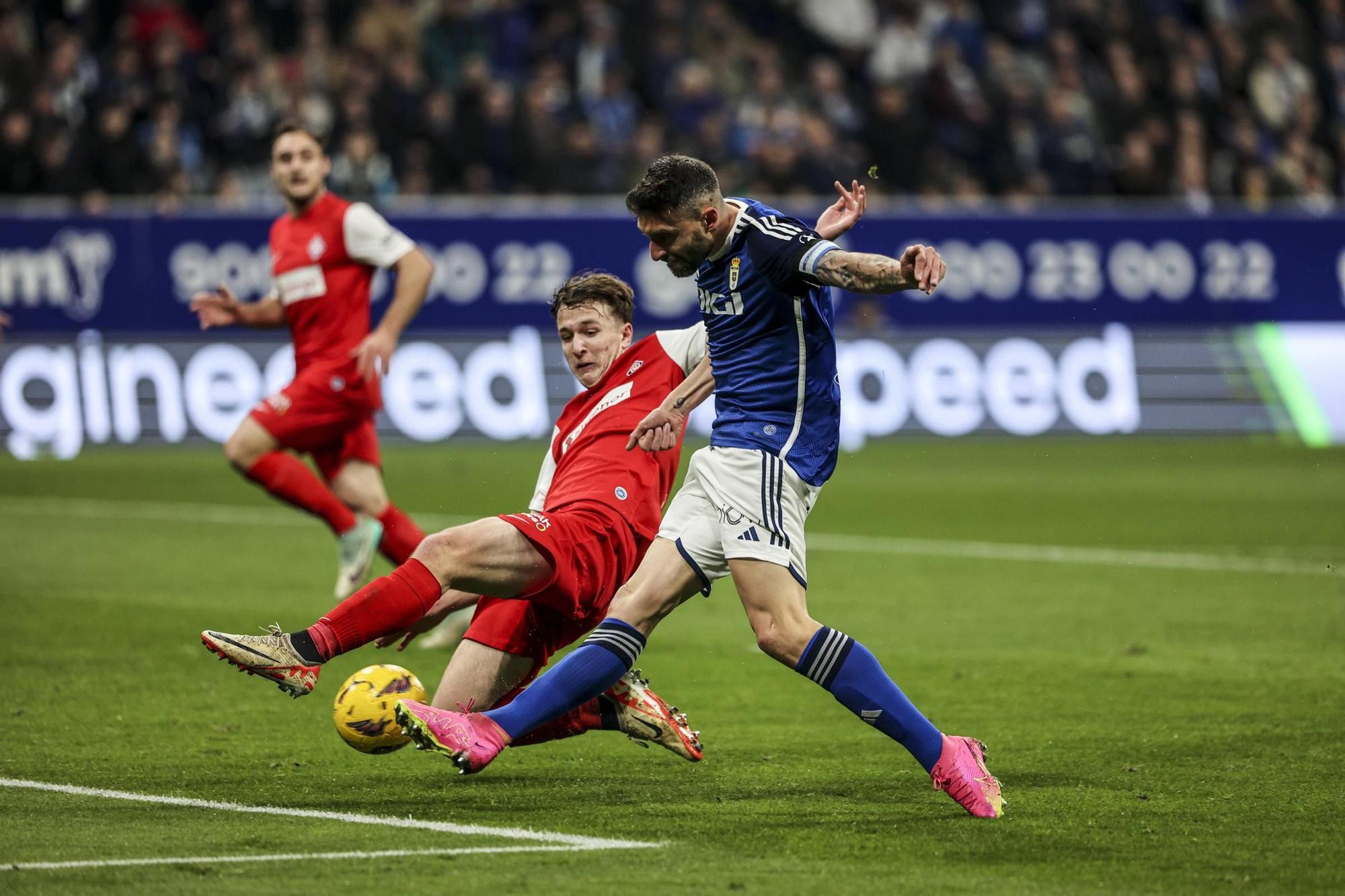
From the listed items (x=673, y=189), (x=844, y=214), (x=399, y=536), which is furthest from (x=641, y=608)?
(x=399, y=536)

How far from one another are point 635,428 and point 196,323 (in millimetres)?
12969

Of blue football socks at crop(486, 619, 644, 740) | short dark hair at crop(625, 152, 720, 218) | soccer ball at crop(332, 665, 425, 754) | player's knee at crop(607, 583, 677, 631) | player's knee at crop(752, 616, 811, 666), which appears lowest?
soccer ball at crop(332, 665, 425, 754)

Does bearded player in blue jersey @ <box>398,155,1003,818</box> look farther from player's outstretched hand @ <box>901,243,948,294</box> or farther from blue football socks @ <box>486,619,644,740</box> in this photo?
player's outstretched hand @ <box>901,243,948,294</box>

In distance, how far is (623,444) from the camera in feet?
21.5

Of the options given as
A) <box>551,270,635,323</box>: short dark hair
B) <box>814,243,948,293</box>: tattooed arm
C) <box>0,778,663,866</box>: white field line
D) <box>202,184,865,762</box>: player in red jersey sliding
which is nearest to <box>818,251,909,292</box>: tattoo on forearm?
<box>814,243,948,293</box>: tattooed arm

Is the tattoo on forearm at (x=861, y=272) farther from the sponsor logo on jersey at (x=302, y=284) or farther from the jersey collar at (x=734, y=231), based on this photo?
the sponsor logo on jersey at (x=302, y=284)

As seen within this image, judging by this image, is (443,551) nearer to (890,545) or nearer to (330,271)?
(330,271)

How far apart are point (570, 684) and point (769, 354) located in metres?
1.16

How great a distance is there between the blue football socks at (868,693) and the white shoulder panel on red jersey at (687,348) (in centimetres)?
130

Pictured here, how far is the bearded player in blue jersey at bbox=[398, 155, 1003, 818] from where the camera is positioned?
5734 mm

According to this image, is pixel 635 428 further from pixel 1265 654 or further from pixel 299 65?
pixel 299 65

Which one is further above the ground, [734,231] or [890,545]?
[734,231]

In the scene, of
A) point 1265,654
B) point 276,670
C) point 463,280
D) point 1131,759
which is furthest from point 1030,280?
point 276,670

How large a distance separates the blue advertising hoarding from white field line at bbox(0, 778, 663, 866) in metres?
12.7
